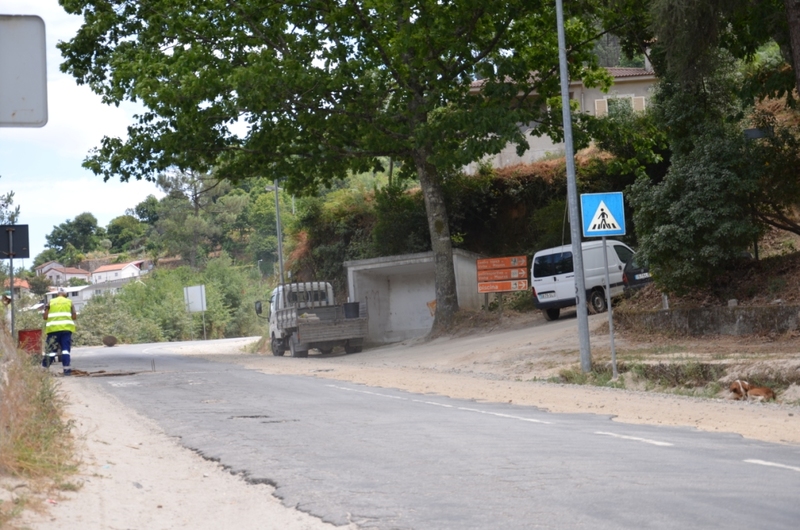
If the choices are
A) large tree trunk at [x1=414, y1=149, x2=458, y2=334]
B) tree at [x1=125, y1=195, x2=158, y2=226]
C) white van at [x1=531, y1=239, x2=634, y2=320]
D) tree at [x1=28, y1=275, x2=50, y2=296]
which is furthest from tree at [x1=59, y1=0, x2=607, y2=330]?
tree at [x1=125, y1=195, x2=158, y2=226]

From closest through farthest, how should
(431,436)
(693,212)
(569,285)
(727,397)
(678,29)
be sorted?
(431,436) < (727,397) < (678,29) < (693,212) < (569,285)

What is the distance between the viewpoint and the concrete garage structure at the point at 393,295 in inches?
1486

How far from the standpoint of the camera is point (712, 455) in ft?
27.8

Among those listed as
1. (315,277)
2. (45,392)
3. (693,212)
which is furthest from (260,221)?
(45,392)

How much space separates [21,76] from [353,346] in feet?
86.5

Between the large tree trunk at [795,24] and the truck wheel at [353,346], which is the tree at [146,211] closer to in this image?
the truck wheel at [353,346]

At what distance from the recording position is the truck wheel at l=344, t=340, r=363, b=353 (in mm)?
32188

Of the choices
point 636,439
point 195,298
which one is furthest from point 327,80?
point 195,298

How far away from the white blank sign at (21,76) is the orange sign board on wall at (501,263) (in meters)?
23.7

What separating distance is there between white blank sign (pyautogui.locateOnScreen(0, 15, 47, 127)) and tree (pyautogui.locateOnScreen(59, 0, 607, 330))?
20.5 metres

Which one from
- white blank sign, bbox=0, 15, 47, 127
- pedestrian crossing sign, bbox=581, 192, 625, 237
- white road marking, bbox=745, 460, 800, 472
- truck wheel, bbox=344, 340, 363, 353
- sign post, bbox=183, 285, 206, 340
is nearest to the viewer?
white blank sign, bbox=0, 15, 47, 127

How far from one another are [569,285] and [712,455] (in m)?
20.6

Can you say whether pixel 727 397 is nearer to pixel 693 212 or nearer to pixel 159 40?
pixel 693 212

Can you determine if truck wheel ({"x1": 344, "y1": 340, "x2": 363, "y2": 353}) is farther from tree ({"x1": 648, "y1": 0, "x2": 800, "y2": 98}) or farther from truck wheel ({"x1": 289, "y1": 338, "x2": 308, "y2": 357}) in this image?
tree ({"x1": 648, "y1": 0, "x2": 800, "y2": 98})
